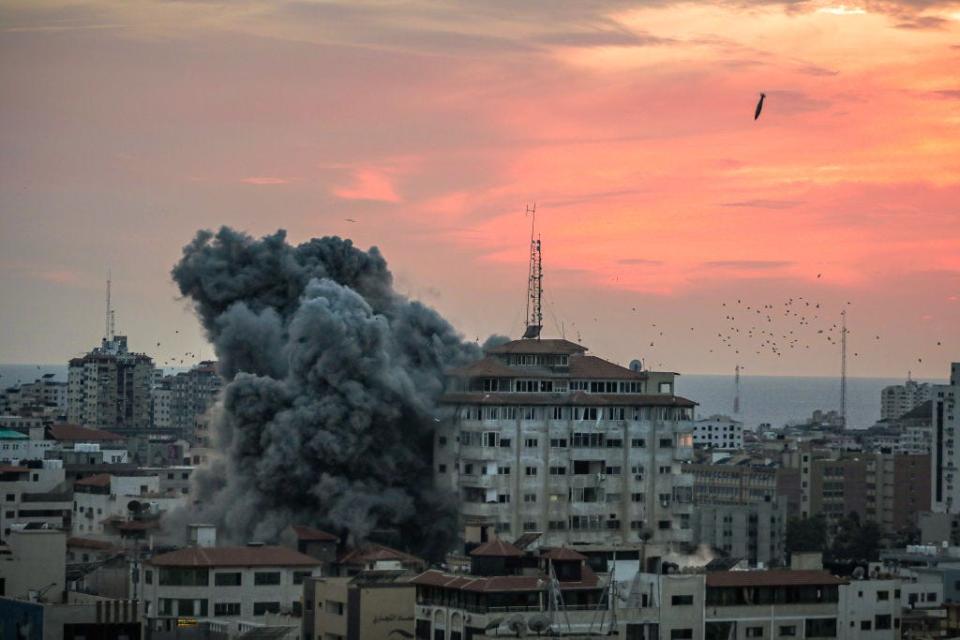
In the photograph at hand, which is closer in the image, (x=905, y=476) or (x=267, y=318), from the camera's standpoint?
(x=267, y=318)

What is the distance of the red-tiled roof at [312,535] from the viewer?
106 meters

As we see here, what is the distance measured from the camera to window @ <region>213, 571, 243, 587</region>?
92.9 metres

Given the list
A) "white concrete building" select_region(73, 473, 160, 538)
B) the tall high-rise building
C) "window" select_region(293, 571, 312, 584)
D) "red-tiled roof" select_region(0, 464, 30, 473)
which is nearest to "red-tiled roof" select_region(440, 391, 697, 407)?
"white concrete building" select_region(73, 473, 160, 538)

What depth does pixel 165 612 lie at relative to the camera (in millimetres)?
91312

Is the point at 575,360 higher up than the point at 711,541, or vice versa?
the point at 575,360

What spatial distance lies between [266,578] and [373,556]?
26.0ft

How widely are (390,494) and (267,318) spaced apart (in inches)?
523

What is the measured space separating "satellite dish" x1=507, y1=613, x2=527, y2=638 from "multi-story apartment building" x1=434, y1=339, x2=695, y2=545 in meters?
37.8

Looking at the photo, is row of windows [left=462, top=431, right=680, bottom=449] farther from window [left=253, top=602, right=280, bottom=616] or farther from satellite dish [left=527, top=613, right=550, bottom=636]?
satellite dish [left=527, top=613, right=550, bottom=636]

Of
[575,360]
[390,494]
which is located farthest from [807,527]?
[390,494]

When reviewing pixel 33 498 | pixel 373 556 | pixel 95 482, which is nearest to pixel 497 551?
pixel 373 556

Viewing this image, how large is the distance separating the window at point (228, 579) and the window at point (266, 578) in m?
0.76

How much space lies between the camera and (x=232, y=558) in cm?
9381

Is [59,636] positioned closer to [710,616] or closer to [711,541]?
[710,616]
